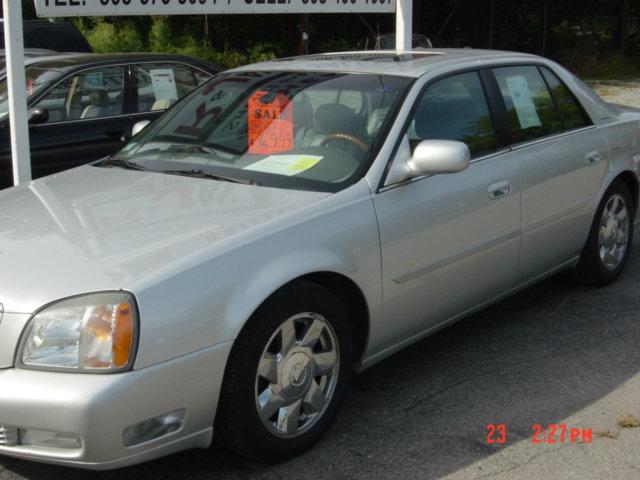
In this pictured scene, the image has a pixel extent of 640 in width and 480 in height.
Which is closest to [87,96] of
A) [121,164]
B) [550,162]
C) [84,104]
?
[84,104]

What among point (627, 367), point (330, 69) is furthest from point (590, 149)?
point (330, 69)

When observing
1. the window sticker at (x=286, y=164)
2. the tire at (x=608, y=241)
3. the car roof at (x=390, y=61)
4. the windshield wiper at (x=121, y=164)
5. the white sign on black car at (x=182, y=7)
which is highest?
the white sign on black car at (x=182, y=7)

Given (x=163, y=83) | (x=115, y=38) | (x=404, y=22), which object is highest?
(x=404, y=22)

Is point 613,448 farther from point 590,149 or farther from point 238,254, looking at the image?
point 590,149

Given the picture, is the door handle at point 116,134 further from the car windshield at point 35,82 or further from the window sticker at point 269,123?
the window sticker at point 269,123

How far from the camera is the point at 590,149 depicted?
5.23 m

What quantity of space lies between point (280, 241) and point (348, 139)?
86 cm

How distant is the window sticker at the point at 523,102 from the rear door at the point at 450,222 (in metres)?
0.28

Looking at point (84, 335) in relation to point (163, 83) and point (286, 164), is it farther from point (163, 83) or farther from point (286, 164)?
point (163, 83)

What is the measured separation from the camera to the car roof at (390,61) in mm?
4441

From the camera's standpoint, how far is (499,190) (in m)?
4.41

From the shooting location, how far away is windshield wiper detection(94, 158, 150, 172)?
4.29 meters

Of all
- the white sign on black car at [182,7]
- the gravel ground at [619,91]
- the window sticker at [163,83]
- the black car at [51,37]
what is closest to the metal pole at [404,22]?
the white sign on black car at [182,7]

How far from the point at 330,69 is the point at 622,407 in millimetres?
2123
